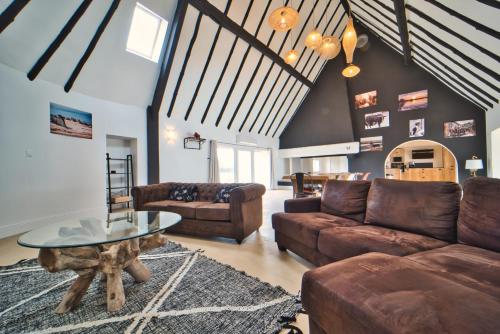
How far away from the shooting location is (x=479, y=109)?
5777mm

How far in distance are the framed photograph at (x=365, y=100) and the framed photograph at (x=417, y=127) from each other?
135cm

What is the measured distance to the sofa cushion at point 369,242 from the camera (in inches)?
60.4

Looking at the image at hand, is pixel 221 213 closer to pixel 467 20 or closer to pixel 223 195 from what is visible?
pixel 223 195

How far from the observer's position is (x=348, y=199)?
2.42m

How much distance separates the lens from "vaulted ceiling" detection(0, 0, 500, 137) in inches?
129

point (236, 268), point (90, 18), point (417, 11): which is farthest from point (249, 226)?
point (417, 11)

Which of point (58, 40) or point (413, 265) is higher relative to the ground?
point (58, 40)

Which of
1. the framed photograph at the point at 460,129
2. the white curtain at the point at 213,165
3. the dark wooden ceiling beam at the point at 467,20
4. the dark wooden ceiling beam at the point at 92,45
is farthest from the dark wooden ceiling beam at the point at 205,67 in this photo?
the framed photograph at the point at 460,129

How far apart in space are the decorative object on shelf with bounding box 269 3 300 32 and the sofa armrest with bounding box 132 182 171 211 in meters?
3.20

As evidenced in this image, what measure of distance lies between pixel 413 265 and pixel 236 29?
581cm

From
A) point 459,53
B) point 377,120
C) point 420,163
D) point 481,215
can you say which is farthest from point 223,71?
point 420,163

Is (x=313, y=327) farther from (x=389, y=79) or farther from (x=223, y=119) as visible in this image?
(x=389, y=79)

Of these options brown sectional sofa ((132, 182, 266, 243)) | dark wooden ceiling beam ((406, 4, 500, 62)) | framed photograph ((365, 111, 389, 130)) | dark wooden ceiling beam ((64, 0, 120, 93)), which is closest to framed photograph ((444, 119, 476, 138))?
framed photograph ((365, 111, 389, 130))

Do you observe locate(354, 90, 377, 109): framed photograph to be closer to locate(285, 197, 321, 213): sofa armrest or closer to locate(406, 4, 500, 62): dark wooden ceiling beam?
locate(406, 4, 500, 62): dark wooden ceiling beam
